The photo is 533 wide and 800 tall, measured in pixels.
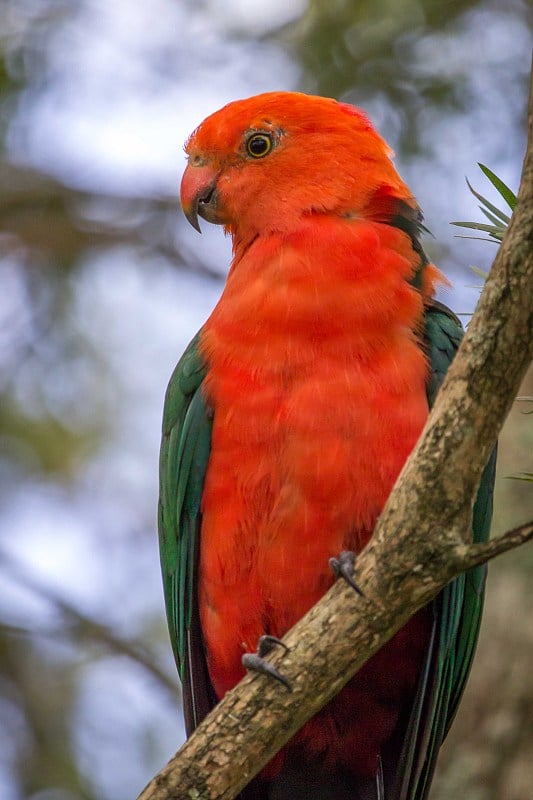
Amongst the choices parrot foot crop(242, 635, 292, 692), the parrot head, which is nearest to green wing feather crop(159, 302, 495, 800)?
the parrot head

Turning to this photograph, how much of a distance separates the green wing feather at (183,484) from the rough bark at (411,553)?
75 cm

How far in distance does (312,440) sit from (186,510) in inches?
20.1

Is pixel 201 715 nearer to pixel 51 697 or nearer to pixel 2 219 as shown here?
pixel 51 697

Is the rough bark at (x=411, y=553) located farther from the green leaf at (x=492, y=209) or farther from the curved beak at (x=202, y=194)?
the curved beak at (x=202, y=194)

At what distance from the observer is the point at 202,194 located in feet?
11.6

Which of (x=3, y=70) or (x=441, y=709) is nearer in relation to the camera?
(x=441, y=709)

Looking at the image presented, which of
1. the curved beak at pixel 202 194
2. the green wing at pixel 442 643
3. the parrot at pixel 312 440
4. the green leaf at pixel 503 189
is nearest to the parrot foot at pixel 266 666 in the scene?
the parrot at pixel 312 440

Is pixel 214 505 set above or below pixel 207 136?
below

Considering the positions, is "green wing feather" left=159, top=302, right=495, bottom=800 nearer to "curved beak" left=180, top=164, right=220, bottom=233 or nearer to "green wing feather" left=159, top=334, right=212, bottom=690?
"green wing feather" left=159, top=334, right=212, bottom=690

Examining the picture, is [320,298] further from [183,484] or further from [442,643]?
[442,643]

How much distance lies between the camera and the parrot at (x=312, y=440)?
9.49 feet

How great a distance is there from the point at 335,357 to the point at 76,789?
3062 millimetres

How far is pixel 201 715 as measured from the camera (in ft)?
10.7

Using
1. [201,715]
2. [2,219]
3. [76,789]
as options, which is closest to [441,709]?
[201,715]
